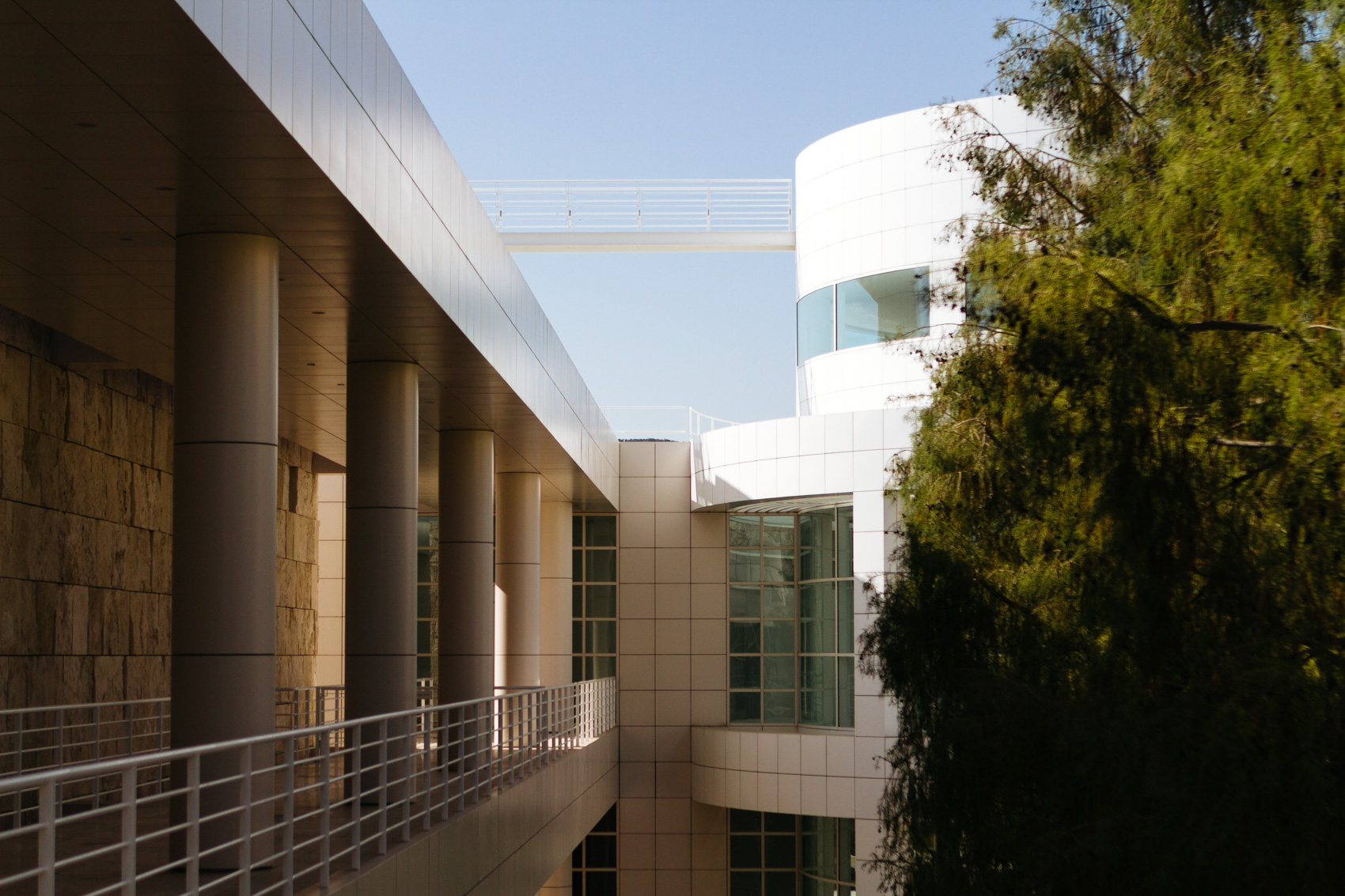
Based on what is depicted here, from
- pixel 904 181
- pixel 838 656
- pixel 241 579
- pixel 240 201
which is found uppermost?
pixel 904 181

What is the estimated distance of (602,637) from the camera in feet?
91.1

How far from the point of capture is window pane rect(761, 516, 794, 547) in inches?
1065

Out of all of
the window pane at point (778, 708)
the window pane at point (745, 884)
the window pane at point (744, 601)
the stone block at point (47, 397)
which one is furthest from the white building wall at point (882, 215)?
the stone block at point (47, 397)

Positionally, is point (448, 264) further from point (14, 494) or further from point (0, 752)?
point (0, 752)

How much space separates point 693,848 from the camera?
2605 centimetres

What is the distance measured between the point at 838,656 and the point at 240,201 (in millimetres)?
18744

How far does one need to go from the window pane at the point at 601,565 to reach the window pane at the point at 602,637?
3.01 feet

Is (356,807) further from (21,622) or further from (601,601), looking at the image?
(601,601)

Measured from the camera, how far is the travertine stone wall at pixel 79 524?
511 inches

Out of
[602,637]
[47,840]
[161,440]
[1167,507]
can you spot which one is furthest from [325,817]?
[602,637]

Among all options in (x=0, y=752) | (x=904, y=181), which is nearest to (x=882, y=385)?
(x=904, y=181)

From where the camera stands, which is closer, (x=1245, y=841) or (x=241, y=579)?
(x=1245, y=841)

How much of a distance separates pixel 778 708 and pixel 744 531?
136 inches

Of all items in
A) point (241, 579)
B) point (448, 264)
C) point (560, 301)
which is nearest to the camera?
point (241, 579)
